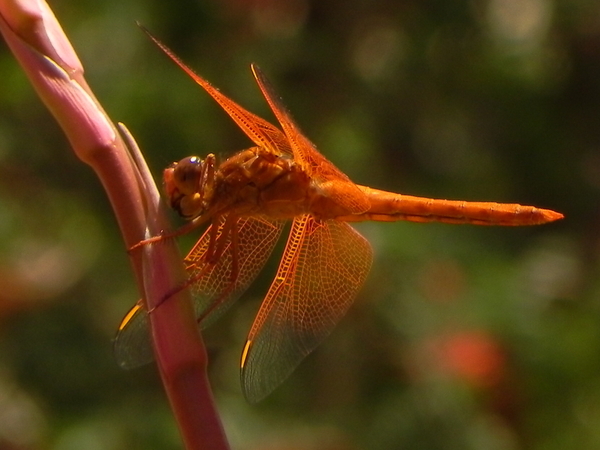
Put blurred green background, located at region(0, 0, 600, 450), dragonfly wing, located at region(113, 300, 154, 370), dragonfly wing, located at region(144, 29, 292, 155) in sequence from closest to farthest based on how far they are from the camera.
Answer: dragonfly wing, located at region(113, 300, 154, 370) < dragonfly wing, located at region(144, 29, 292, 155) < blurred green background, located at region(0, 0, 600, 450)

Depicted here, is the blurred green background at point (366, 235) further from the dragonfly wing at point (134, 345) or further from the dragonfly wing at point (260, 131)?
the dragonfly wing at point (134, 345)

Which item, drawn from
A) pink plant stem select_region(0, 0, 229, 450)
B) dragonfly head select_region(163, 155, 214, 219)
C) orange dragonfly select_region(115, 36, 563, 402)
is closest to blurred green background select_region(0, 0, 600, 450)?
orange dragonfly select_region(115, 36, 563, 402)

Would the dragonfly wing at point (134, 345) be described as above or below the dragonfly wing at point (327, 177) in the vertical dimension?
below

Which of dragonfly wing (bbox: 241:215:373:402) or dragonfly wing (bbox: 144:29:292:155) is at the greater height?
dragonfly wing (bbox: 144:29:292:155)

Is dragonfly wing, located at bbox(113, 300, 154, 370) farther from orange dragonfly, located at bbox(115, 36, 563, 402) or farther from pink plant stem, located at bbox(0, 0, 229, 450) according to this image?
pink plant stem, located at bbox(0, 0, 229, 450)

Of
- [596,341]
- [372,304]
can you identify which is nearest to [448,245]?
[372,304]

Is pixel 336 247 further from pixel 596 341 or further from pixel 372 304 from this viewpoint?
pixel 596 341

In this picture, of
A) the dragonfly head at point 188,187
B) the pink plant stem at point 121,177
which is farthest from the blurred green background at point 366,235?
the pink plant stem at point 121,177
